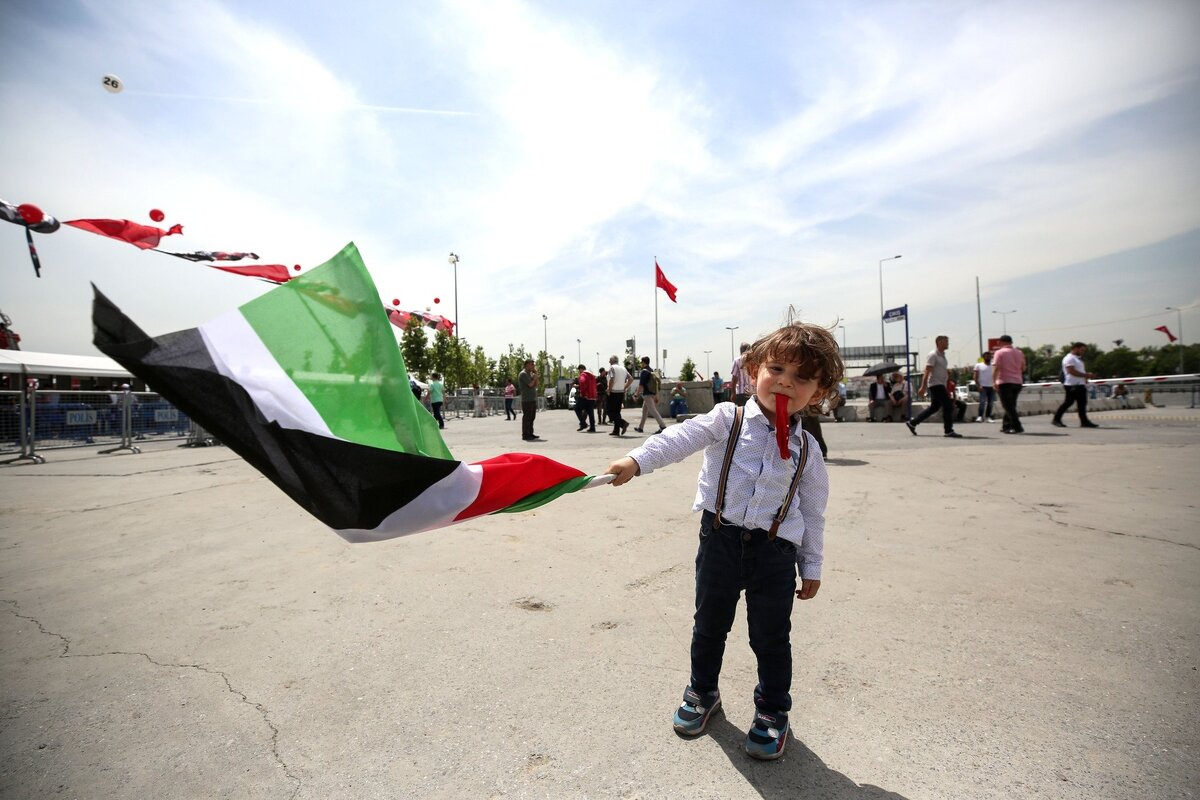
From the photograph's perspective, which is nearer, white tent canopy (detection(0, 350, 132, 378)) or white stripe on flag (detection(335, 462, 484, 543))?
white stripe on flag (detection(335, 462, 484, 543))

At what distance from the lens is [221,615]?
3.25 meters

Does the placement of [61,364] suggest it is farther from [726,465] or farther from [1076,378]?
[1076,378]

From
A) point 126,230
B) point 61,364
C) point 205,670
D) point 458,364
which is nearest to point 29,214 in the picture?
point 126,230

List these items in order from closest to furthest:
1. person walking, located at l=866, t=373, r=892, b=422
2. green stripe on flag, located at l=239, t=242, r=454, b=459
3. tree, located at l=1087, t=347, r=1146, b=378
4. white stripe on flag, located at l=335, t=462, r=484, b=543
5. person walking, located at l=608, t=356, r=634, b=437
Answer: white stripe on flag, located at l=335, t=462, r=484, b=543 → green stripe on flag, located at l=239, t=242, r=454, b=459 → person walking, located at l=608, t=356, r=634, b=437 → person walking, located at l=866, t=373, r=892, b=422 → tree, located at l=1087, t=347, r=1146, b=378

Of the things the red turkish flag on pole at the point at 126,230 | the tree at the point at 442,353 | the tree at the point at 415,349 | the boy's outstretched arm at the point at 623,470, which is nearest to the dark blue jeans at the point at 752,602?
the boy's outstretched arm at the point at 623,470

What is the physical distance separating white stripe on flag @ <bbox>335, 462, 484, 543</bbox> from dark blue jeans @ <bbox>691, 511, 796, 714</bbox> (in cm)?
93

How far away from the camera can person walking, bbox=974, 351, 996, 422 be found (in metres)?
15.0

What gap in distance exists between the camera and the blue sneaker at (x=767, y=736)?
6.57 feet

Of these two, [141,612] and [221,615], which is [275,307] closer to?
[221,615]

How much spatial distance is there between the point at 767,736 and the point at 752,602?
0.43m

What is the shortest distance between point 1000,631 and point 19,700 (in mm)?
4295

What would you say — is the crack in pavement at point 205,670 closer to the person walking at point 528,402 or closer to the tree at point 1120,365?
the person walking at point 528,402

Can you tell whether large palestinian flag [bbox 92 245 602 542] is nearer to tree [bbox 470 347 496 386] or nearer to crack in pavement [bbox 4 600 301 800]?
crack in pavement [bbox 4 600 301 800]

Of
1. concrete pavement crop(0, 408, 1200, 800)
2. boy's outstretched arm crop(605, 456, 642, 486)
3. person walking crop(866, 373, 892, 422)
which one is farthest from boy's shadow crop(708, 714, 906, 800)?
person walking crop(866, 373, 892, 422)
